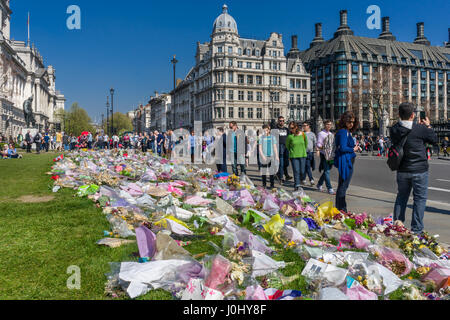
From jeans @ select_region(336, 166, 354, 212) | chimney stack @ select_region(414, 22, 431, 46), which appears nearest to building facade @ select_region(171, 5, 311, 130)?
chimney stack @ select_region(414, 22, 431, 46)

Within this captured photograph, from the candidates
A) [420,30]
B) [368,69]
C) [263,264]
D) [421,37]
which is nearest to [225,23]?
[368,69]

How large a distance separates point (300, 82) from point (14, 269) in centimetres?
8923

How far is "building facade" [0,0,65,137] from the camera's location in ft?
211

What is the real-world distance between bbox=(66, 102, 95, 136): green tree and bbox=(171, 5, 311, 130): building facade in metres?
40.6

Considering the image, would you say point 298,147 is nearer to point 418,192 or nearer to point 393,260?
point 418,192

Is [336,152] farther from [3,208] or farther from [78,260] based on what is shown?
[3,208]

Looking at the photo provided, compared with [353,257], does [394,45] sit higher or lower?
higher

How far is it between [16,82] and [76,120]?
26.0 meters

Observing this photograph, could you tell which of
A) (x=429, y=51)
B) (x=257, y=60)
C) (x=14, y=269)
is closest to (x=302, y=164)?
(x=14, y=269)

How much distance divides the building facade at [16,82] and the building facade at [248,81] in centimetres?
3581

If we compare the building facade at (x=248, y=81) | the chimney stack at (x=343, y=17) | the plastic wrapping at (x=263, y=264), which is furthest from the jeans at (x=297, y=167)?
the chimney stack at (x=343, y=17)

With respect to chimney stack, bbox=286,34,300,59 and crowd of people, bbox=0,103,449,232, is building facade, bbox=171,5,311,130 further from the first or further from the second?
crowd of people, bbox=0,103,449,232

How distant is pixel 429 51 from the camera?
4437 inches

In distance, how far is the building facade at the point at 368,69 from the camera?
94.1 meters
